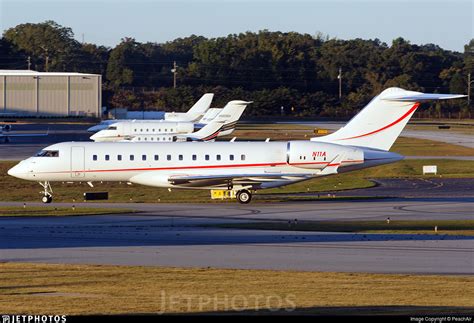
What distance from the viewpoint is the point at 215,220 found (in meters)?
32.9

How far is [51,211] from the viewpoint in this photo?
116ft

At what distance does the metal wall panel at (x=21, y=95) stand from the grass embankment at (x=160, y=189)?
243 feet

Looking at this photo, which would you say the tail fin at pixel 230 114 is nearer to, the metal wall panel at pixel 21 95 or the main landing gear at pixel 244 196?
the main landing gear at pixel 244 196

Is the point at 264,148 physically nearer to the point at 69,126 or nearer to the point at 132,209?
the point at 132,209

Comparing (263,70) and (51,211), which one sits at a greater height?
(263,70)

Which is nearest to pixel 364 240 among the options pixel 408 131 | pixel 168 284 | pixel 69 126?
pixel 168 284

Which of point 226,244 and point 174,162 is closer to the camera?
point 226,244

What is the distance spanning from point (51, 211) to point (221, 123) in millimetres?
35261

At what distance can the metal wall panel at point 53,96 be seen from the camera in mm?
129375

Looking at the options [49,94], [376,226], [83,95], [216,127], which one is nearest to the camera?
[376,226]

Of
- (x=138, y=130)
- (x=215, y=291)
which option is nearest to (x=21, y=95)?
(x=138, y=130)

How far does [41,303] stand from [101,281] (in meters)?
2.82

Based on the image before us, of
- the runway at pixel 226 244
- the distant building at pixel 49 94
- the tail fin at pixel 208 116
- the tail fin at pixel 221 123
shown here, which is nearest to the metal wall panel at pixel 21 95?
the distant building at pixel 49 94

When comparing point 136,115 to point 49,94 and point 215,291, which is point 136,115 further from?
point 215,291
